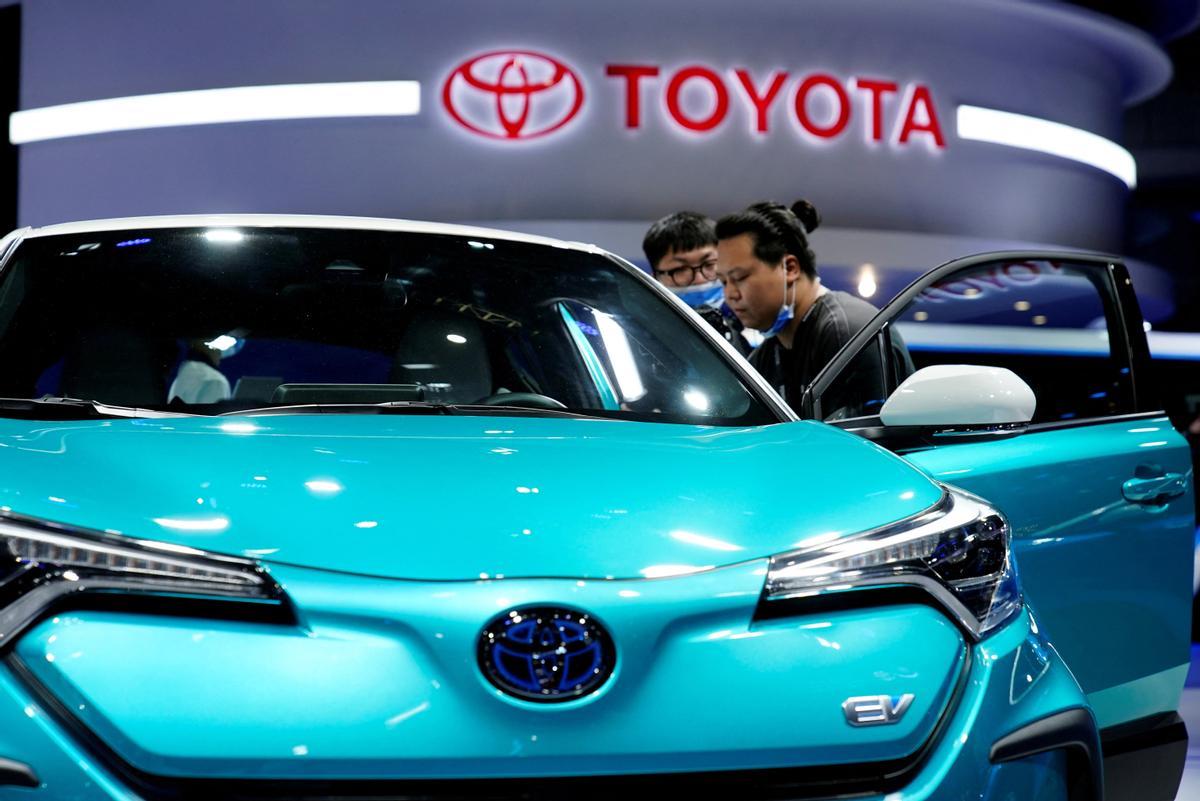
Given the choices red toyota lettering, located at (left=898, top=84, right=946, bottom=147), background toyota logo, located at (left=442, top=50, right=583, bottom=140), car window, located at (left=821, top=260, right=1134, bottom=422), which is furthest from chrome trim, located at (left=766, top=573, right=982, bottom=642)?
red toyota lettering, located at (left=898, top=84, right=946, bottom=147)

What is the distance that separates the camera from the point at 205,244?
8.30 ft

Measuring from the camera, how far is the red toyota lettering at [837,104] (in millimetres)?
13836

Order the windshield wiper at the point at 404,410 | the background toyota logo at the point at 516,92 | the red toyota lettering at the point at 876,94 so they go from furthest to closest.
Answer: the red toyota lettering at the point at 876,94 → the background toyota logo at the point at 516,92 → the windshield wiper at the point at 404,410

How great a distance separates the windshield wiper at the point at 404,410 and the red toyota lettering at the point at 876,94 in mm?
12551

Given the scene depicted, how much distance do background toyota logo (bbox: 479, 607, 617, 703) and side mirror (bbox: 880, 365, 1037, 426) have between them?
1.08 m

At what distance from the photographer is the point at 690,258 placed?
4645mm

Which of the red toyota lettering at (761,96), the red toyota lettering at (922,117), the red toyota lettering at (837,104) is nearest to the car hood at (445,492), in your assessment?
the red toyota lettering at (761,96)

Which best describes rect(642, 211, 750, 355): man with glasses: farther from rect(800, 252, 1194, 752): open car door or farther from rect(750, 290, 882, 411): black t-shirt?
rect(800, 252, 1194, 752): open car door

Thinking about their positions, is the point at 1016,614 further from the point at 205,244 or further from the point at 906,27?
the point at 906,27

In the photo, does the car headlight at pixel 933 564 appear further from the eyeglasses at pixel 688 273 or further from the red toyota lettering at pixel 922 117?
the red toyota lettering at pixel 922 117

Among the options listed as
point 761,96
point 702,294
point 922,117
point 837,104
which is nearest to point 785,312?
point 702,294

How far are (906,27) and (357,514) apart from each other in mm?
13749

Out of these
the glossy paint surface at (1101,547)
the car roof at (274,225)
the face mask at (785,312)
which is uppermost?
the car roof at (274,225)

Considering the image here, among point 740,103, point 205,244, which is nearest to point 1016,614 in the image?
point 205,244
